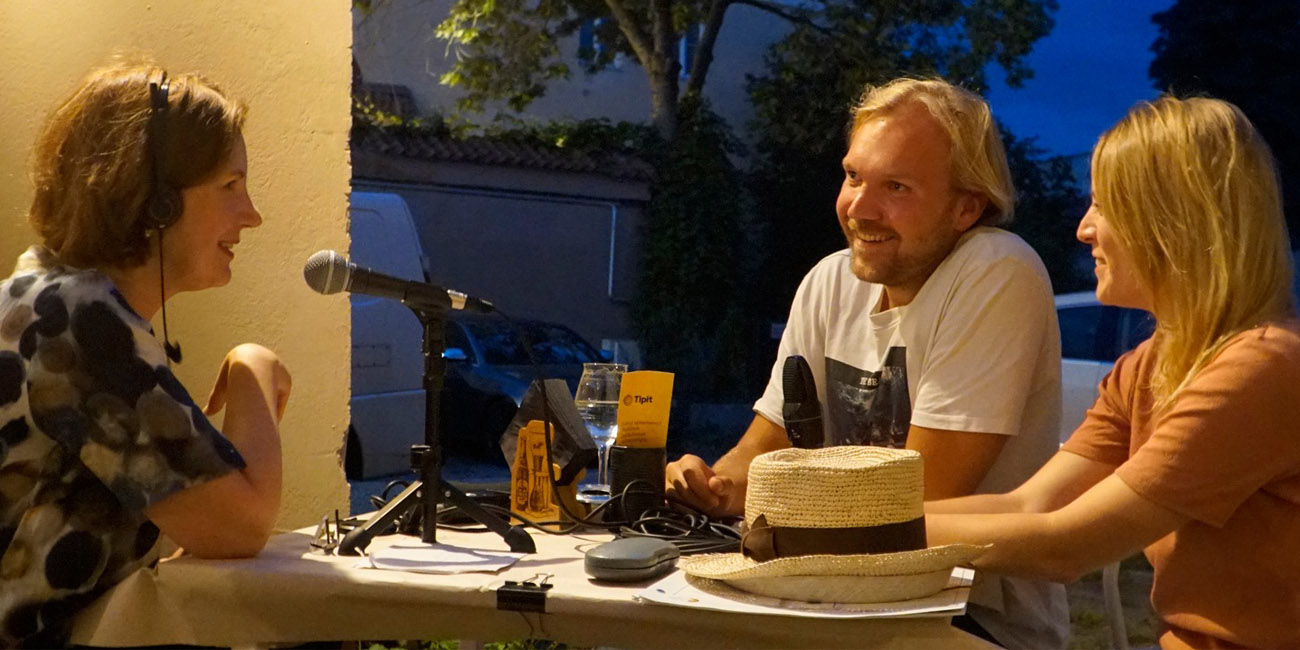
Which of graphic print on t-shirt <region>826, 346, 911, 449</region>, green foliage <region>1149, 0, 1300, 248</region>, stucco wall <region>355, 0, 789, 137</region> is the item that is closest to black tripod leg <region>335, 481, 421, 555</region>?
graphic print on t-shirt <region>826, 346, 911, 449</region>

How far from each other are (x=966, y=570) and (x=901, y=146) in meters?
0.91

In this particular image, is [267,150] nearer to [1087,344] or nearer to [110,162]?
[110,162]

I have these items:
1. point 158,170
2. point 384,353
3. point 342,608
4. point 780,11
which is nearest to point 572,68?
point 780,11

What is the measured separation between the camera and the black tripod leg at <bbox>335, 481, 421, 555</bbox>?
1708 mm

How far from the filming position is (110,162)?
1715mm

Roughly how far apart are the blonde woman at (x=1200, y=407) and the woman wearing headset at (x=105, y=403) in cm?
96

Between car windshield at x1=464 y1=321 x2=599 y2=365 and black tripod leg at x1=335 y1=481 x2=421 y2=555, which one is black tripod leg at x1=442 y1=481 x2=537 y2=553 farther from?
car windshield at x1=464 y1=321 x2=599 y2=365

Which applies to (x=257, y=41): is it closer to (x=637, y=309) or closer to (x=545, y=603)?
(x=545, y=603)

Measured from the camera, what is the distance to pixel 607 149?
11789 mm

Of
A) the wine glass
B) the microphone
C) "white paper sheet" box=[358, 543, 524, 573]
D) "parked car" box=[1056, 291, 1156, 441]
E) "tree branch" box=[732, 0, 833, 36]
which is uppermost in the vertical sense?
"tree branch" box=[732, 0, 833, 36]

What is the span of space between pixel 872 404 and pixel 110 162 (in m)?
1.30

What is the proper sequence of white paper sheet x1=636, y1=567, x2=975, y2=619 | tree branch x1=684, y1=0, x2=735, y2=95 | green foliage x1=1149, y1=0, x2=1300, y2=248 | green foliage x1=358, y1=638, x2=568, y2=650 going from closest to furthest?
white paper sheet x1=636, y1=567, x2=975, y2=619
green foliage x1=358, y1=638, x2=568, y2=650
green foliage x1=1149, y1=0, x2=1300, y2=248
tree branch x1=684, y1=0, x2=735, y2=95

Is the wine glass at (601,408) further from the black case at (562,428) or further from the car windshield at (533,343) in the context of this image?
the car windshield at (533,343)

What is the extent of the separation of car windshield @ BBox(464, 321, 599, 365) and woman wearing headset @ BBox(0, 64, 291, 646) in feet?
17.6
